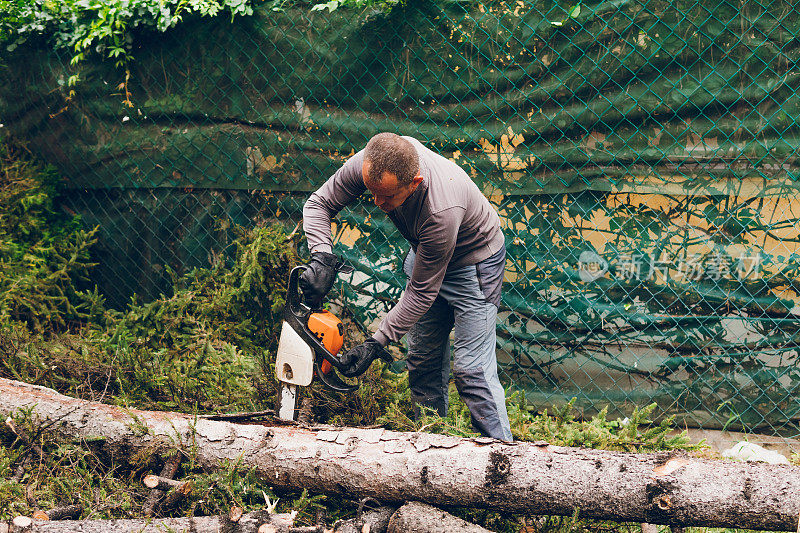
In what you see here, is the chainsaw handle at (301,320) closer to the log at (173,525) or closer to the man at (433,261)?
the man at (433,261)

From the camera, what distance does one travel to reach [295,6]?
4.22 metres

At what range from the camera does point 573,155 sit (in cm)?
368

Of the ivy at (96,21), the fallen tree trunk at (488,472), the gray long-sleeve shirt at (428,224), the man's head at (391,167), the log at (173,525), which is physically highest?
the ivy at (96,21)

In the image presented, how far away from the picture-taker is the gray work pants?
3.05m

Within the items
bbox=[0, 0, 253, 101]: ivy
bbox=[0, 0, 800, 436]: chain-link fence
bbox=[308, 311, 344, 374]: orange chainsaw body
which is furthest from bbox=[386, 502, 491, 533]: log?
bbox=[0, 0, 253, 101]: ivy

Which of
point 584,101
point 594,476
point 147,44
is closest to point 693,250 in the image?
point 584,101

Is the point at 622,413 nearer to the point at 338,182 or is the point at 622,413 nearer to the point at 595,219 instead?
the point at 595,219

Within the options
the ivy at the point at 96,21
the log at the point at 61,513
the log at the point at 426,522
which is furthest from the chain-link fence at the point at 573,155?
the log at the point at 61,513

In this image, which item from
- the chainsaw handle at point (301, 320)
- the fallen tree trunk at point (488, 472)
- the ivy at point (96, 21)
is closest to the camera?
the fallen tree trunk at point (488, 472)

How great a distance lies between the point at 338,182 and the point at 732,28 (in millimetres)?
2214

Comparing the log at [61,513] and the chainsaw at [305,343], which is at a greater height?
the chainsaw at [305,343]

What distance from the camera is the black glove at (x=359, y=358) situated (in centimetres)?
286

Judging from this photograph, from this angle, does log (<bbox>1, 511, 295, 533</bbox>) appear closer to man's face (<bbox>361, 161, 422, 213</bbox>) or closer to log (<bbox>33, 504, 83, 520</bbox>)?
log (<bbox>33, 504, 83, 520</bbox>)

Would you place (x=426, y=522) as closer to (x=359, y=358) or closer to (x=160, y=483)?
(x=359, y=358)
